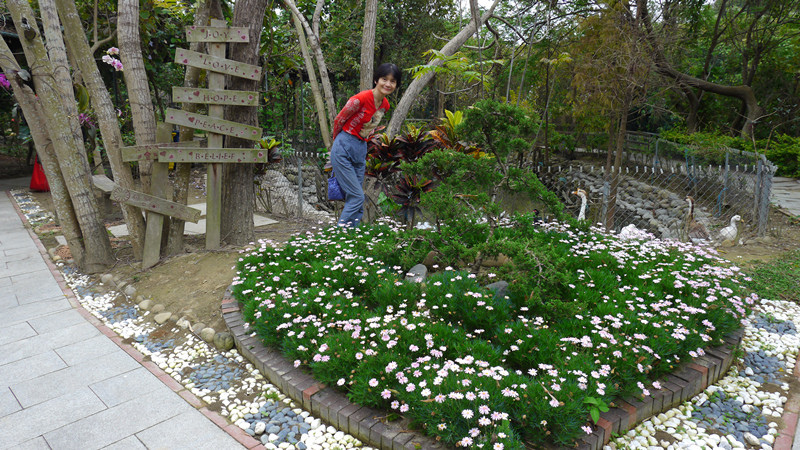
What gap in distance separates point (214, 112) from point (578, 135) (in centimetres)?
1268

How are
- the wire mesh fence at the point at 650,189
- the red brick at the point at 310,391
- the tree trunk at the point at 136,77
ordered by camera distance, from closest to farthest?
the red brick at the point at 310,391
the tree trunk at the point at 136,77
the wire mesh fence at the point at 650,189

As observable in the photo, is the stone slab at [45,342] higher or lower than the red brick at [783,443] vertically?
lower

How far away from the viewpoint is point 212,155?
4484 mm

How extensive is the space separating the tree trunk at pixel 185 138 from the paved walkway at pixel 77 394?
1.09 meters

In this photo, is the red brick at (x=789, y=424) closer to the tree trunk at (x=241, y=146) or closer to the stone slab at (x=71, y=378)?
the stone slab at (x=71, y=378)

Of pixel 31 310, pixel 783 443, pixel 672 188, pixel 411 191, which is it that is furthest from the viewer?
pixel 672 188

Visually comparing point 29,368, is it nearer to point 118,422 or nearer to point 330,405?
point 118,422

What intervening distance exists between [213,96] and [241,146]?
0.60 metres

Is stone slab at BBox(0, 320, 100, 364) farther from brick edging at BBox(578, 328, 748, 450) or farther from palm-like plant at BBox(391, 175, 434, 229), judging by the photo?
brick edging at BBox(578, 328, 748, 450)

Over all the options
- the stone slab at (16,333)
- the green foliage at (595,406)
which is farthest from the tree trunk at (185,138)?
the green foliage at (595,406)

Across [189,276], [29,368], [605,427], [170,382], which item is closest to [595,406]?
[605,427]

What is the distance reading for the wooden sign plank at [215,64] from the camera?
4.32 meters

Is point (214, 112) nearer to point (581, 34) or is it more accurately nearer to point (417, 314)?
point (417, 314)

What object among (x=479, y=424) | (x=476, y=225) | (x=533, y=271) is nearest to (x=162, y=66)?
(x=476, y=225)
